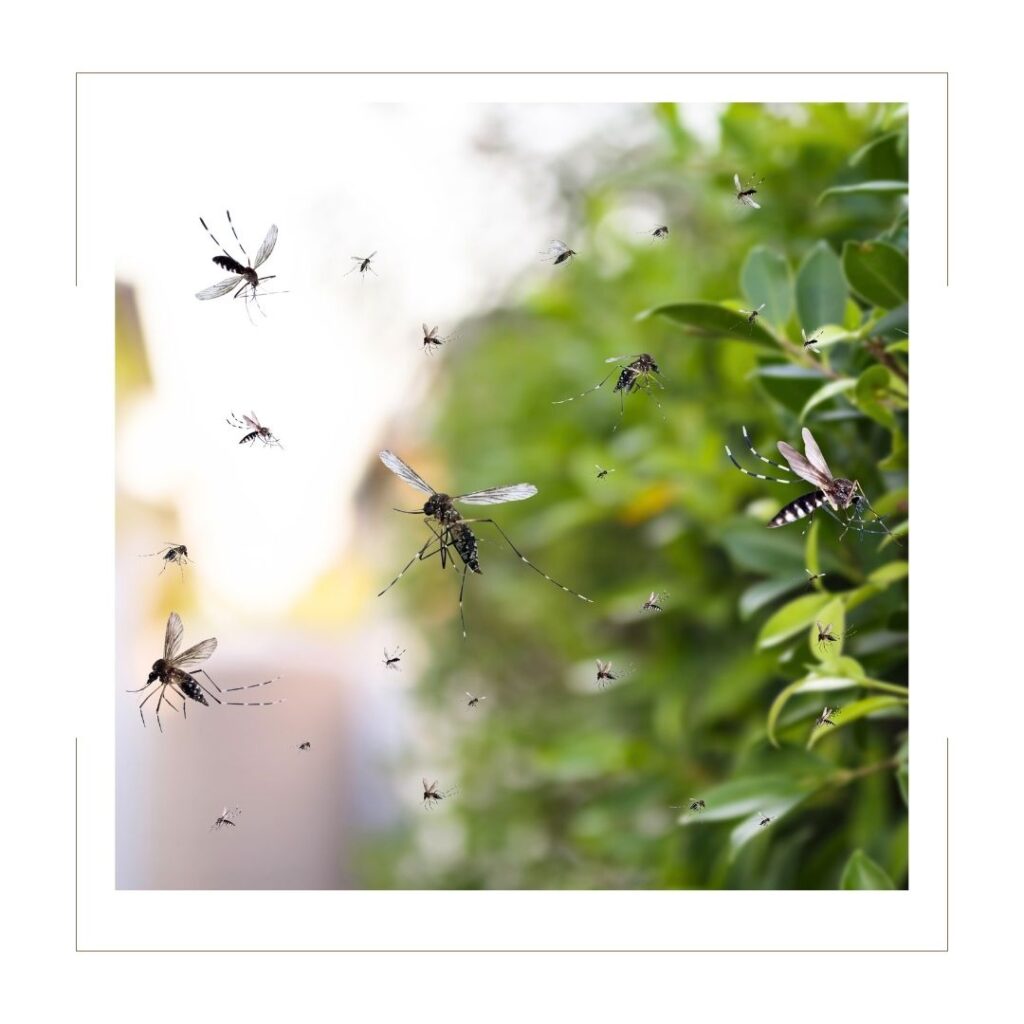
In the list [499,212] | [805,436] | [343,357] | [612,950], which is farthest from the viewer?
[499,212]

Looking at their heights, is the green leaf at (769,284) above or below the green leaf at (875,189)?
below

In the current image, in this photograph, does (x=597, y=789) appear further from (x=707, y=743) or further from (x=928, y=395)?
(x=928, y=395)

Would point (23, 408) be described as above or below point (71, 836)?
above

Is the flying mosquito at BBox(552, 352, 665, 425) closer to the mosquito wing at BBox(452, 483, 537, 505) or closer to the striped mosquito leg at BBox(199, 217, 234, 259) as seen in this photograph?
the mosquito wing at BBox(452, 483, 537, 505)

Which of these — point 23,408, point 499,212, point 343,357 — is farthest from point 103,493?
point 499,212

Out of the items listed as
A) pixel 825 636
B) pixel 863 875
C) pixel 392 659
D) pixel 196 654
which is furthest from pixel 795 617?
pixel 196 654

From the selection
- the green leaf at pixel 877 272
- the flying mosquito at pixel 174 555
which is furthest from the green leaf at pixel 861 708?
the flying mosquito at pixel 174 555

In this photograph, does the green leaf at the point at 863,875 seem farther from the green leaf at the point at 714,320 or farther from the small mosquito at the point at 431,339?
the small mosquito at the point at 431,339
